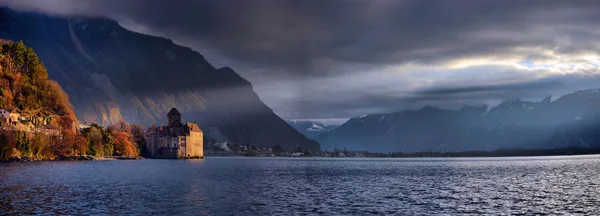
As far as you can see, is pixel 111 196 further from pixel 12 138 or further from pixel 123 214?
pixel 12 138

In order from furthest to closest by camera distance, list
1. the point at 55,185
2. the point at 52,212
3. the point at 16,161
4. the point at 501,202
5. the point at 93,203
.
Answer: the point at 16,161 < the point at 55,185 < the point at 501,202 < the point at 93,203 < the point at 52,212

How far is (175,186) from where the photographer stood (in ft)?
297

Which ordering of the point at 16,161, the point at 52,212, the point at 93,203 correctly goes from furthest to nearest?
the point at 16,161, the point at 93,203, the point at 52,212

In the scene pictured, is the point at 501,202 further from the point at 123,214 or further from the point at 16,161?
the point at 16,161

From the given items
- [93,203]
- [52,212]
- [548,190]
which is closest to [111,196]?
[93,203]

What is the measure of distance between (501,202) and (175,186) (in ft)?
171

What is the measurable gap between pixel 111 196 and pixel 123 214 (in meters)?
18.4

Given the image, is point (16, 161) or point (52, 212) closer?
point (52, 212)

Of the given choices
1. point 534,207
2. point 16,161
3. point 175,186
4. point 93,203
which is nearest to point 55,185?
point 175,186

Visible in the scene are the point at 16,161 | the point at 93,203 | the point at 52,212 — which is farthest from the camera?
the point at 16,161

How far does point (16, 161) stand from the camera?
17688cm

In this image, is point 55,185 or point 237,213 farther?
point 55,185

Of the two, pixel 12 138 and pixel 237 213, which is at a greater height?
pixel 12 138

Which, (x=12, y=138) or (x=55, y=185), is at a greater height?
(x=12, y=138)
